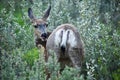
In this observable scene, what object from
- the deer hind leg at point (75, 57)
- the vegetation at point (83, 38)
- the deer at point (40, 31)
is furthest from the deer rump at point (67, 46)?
the deer at point (40, 31)

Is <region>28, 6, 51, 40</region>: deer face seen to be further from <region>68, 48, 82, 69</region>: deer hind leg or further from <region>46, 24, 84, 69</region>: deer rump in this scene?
<region>68, 48, 82, 69</region>: deer hind leg

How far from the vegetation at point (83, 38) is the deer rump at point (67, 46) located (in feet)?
0.94

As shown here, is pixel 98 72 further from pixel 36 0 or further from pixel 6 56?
pixel 36 0

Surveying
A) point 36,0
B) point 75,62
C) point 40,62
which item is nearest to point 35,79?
point 40,62

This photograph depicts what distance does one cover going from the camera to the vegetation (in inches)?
281

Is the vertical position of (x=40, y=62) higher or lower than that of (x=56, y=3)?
lower

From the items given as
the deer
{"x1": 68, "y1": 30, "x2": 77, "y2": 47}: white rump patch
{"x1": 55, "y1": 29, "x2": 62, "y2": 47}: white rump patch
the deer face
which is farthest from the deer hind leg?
the deer face

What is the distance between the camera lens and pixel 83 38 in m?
10.9

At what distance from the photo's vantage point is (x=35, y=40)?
37.2ft

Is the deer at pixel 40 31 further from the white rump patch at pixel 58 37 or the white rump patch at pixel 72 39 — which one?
the white rump patch at pixel 72 39

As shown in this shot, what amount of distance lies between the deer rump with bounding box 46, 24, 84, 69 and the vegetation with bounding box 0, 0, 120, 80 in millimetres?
287

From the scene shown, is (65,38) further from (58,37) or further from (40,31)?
(40,31)

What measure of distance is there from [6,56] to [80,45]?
1.55 m

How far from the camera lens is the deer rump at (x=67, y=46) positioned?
8.70m
